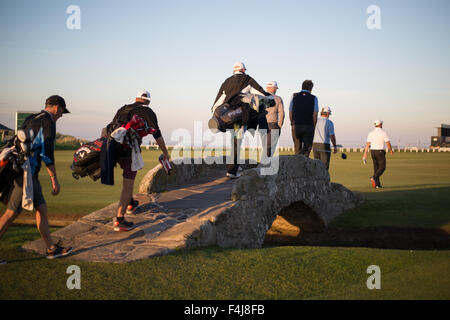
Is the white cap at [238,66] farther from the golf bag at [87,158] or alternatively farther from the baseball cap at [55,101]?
the baseball cap at [55,101]

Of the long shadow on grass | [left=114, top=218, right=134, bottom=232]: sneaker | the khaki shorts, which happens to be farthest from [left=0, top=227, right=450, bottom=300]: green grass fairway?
the long shadow on grass

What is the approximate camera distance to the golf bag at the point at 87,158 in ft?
19.4

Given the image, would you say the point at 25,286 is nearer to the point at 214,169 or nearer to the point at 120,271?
the point at 120,271

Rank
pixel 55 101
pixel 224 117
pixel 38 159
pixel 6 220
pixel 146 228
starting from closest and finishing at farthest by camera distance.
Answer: pixel 6 220 < pixel 38 159 < pixel 55 101 < pixel 146 228 < pixel 224 117

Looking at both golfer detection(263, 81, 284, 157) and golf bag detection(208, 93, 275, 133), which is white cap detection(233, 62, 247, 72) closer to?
golf bag detection(208, 93, 275, 133)

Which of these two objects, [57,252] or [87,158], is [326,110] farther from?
[57,252]

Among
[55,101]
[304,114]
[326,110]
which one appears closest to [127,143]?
[55,101]

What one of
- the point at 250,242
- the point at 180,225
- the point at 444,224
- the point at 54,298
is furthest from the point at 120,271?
the point at 444,224

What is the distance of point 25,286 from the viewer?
13.5ft

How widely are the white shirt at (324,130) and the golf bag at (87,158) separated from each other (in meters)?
7.04

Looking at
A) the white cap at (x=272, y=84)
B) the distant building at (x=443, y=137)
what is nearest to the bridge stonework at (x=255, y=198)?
the white cap at (x=272, y=84)

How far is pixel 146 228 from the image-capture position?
625 cm

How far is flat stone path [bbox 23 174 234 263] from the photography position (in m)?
5.30

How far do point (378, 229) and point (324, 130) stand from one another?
3247 mm
